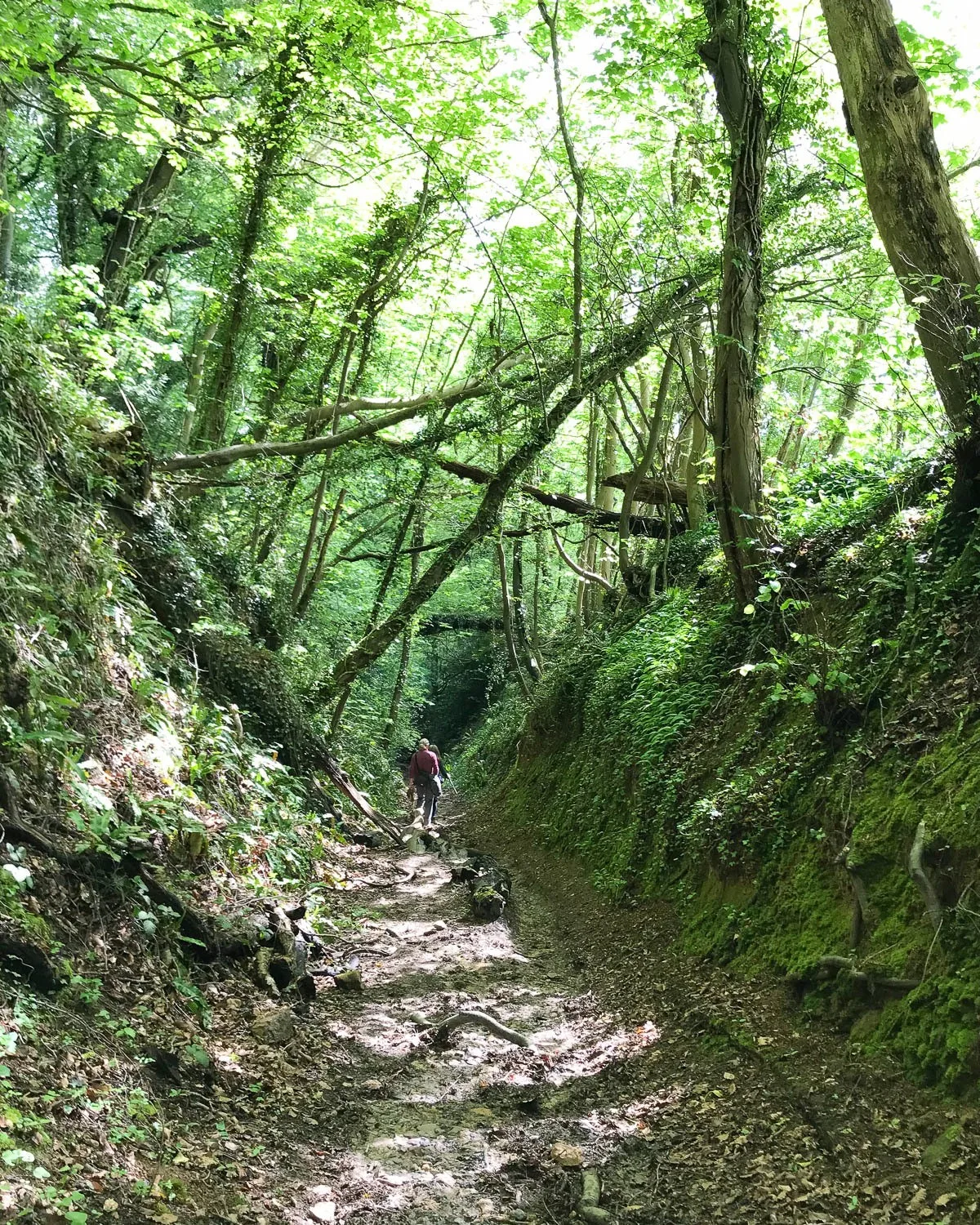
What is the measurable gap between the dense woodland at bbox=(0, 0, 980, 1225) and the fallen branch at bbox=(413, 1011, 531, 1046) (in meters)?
1.05

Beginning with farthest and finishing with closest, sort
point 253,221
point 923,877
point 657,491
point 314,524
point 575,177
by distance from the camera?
point 657,491, point 314,524, point 253,221, point 575,177, point 923,877

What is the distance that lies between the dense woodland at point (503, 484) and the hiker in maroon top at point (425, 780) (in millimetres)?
1449

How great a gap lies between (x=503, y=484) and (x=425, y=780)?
18.2 feet

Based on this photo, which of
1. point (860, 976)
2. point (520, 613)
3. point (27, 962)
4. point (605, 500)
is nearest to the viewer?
point (27, 962)

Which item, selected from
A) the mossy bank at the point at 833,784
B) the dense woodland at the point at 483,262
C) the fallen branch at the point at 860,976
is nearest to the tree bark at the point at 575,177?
the dense woodland at the point at 483,262

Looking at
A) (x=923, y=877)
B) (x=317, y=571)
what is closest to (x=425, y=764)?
(x=317, y=571)

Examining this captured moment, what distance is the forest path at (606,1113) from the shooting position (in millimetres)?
3373

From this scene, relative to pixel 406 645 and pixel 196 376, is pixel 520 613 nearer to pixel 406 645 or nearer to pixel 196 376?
pixel 406 645

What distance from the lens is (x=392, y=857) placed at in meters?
11.1

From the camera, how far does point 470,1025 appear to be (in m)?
5.54

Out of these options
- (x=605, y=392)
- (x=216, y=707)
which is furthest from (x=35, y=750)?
(x=605, y=392)

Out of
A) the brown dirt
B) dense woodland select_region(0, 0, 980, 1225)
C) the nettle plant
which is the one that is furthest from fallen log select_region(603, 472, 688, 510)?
the brown dirt

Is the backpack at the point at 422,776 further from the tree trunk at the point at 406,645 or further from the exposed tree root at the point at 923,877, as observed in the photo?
the exposed tree root at the point at 923,877

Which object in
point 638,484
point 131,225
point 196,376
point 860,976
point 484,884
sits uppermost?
point 131,225
